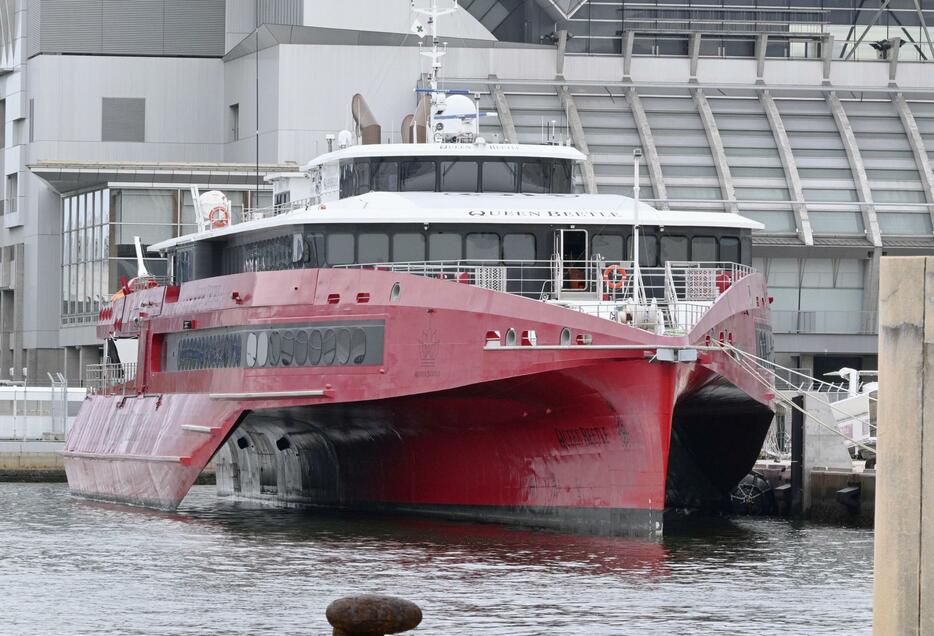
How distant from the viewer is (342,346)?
29375 millimetres

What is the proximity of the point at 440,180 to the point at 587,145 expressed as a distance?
113 feet

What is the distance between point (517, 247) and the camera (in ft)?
101

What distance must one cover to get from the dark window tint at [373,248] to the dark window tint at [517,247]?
201cm

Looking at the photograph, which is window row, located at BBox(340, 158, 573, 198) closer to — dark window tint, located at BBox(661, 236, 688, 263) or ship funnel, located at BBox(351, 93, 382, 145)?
dark window tint, located at BBox(661, 236, 688, 263)

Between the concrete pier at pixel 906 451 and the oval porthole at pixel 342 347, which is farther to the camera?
the oval porthole at pixel 342 347

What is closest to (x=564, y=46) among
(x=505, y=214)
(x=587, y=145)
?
(x=587, y=145)

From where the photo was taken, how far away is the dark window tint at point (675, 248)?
31781 mm

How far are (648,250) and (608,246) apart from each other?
876 millimetres

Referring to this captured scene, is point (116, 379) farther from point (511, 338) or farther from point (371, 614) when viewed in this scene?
point (371, 614)

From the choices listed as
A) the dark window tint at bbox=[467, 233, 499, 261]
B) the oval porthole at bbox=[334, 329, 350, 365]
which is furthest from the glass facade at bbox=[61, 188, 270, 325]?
the oval porthole at bbox=[334, 329, 350, 365]

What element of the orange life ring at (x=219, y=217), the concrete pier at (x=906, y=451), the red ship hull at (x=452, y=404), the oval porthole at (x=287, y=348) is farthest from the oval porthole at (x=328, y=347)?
the concrete pier at (x=906, y=451)

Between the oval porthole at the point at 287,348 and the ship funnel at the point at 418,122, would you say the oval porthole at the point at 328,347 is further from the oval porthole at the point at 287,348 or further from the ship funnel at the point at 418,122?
the ship funnel at the point at 418,122

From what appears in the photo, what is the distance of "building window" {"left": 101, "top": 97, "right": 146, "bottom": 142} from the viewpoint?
7262 cm

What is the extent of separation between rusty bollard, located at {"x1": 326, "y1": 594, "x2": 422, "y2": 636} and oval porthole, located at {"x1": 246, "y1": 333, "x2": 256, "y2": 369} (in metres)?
20.4
